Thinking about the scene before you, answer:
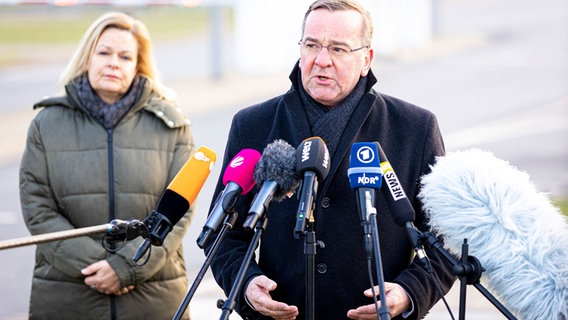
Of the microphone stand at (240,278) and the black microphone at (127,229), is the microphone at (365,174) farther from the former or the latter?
the black microphone at (127,229)

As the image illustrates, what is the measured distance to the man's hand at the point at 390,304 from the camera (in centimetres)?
420

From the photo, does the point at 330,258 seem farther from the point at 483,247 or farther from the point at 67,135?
the point at 67,135

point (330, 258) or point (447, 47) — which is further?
point (447, 47)

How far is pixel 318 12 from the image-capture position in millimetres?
4484

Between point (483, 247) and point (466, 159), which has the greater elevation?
point (466, 159)

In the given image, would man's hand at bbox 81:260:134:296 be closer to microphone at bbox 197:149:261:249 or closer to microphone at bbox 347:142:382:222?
microphone at bbox 197:149:261:249

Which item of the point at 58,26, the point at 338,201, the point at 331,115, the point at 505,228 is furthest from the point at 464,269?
the point at 58,26

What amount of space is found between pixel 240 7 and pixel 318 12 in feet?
52.5

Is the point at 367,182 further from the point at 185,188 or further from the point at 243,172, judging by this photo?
the point at 185,188

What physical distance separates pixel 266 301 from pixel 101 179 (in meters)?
1.62

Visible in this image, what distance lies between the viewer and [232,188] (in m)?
3.72

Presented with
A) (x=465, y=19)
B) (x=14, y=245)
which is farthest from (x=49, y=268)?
(x=465, y=19)

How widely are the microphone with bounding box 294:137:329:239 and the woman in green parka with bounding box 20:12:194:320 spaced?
77.5 inches

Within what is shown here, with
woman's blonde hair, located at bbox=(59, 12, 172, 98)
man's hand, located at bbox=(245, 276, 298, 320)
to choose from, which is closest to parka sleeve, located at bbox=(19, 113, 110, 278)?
woman's blonde hair, located at bbox=(59, 12, 172, 98)
